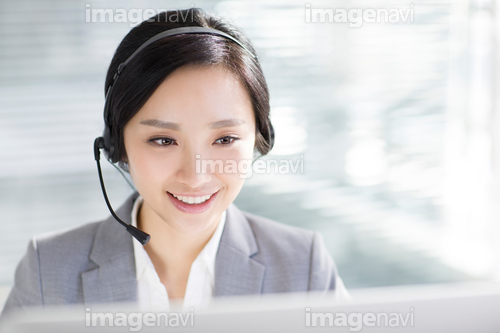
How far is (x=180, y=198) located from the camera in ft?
3.48

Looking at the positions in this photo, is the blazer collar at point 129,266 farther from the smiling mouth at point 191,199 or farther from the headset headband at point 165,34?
the headset headband at point 165,34

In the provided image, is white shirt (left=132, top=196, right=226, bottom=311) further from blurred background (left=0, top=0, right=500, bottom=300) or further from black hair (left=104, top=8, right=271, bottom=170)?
blurred background (left=0, top=0, right=500, bottom=300)

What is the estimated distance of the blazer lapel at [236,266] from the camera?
1.18 m

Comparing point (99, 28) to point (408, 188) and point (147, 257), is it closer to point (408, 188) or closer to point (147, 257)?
point (147, 257)

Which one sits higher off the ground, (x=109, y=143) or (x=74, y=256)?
(x=109, y=143)

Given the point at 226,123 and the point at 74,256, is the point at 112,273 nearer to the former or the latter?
the point at 74,256

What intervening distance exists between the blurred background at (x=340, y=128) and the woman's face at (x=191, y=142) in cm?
115

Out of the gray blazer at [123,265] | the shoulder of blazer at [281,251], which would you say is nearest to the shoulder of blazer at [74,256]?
the gray blazer at [123,265]

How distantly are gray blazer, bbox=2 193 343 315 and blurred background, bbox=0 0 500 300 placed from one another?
94cm

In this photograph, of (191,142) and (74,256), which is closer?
(191,142)

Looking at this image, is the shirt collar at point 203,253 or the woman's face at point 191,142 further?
the shirt collar at point 203,253

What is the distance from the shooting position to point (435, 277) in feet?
8.79

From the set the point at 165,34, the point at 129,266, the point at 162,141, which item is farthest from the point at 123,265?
the point at 165,34

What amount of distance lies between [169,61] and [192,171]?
24 centimetres
